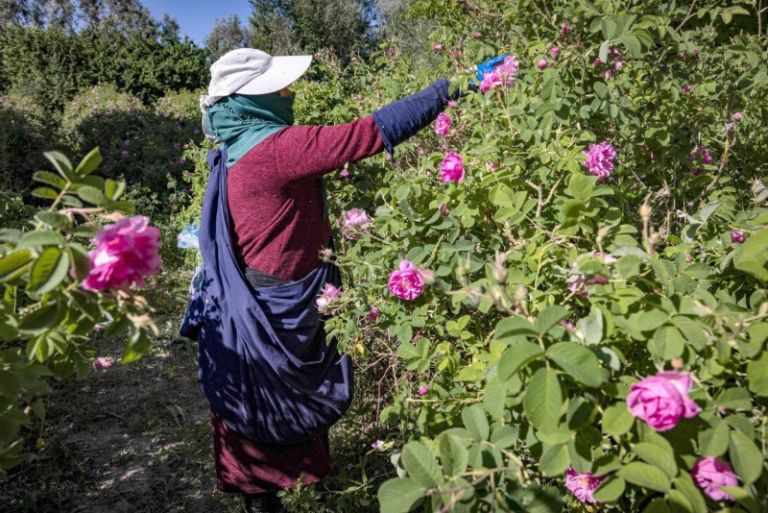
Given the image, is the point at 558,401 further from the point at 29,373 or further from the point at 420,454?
the point at 29,373

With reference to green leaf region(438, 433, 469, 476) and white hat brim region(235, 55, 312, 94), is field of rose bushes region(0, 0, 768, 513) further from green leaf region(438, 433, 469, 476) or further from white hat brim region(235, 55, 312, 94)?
white hat brim region(235, 55, 312, 94)

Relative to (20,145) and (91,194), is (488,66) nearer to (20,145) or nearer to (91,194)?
(91,194)

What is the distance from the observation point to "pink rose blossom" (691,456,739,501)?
2.47 ft

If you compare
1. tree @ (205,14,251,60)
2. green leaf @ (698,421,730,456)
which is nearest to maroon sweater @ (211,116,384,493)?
green leaf @ (698,421,730,456)

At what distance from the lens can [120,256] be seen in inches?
31.0

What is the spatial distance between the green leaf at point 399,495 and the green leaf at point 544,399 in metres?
0.19

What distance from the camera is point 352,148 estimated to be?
1668 mm

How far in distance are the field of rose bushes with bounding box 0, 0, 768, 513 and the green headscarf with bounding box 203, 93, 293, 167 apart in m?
0.34

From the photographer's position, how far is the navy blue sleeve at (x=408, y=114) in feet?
5.59

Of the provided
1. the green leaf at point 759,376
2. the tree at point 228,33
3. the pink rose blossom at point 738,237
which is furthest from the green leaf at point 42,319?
the tree at point 228,33

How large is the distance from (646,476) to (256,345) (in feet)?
4.13

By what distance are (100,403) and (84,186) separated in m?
2.65

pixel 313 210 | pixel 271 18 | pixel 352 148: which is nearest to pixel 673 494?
pixel 352 148

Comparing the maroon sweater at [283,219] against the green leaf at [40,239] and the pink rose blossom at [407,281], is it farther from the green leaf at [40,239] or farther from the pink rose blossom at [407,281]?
the green leaf at [40,239]
